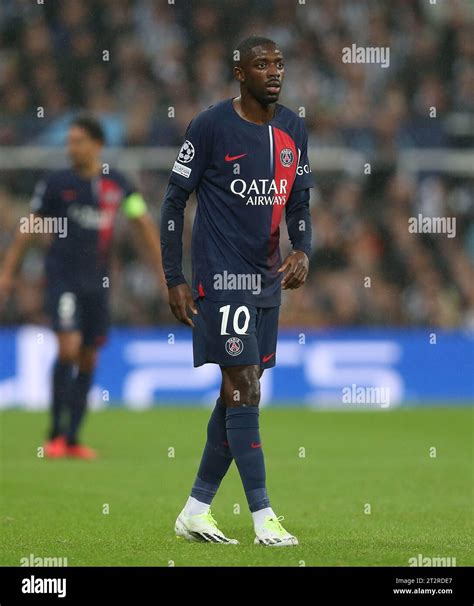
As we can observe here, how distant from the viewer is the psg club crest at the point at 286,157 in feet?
21.7

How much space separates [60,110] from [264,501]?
545 inches

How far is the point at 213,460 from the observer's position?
6715 millimetres

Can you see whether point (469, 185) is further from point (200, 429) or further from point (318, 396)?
point (200, 429)

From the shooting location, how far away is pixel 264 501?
634 centimetres

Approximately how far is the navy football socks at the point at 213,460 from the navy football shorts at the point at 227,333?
32 cm

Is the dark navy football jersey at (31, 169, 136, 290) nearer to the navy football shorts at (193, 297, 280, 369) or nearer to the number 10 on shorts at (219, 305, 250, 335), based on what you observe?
the navy football shorts at (193, 297, 280, 369)

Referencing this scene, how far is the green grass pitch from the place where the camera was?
623cm

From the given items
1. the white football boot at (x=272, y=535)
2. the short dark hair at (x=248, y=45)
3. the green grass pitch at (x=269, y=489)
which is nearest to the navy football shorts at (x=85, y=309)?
the green grass pitch at (x=269, y=489)

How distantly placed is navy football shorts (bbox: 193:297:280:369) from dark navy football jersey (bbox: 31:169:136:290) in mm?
4785

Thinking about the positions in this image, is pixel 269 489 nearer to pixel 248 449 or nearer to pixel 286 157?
pixel 248 449
